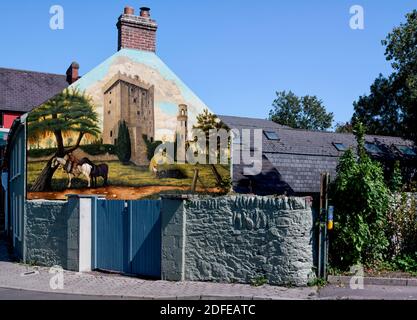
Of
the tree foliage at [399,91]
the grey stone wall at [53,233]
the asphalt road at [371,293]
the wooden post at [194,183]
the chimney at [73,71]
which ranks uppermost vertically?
the chimney at [73,71]

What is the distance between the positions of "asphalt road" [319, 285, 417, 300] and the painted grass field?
7355 mm

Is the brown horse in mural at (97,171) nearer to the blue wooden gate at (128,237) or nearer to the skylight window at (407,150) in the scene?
the blue wooden gate at (128,237)

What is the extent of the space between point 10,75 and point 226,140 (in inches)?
956

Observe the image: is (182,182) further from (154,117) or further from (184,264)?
(184,264)

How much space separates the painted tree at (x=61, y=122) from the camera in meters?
16.0

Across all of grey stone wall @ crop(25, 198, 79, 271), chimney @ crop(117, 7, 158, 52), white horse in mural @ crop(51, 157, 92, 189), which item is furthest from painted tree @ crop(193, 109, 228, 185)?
grey stone wall @ crop(25, 198, 79, 271)

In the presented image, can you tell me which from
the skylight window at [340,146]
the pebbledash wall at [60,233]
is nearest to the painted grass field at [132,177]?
the pebbledash wall at [60,233]

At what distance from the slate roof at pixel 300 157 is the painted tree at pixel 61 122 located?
5117 millimetres

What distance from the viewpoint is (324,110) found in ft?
216

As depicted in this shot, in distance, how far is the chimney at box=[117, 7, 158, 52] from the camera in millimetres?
17609

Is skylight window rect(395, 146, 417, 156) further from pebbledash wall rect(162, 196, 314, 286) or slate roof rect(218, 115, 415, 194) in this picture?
pebbledash wall rect(162, 196, 314, 286)

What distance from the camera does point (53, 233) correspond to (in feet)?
46.6

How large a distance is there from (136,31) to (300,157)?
26.3ft
